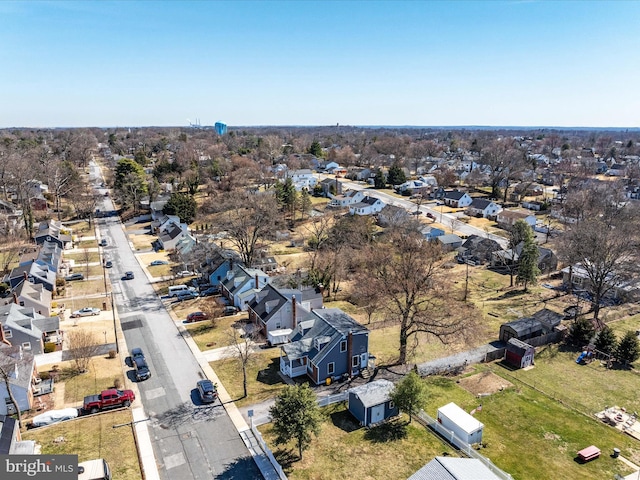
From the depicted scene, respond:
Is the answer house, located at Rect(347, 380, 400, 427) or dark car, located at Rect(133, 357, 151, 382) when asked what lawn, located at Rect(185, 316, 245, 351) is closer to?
dark car, located at Rect(133, 357, 151, 382)

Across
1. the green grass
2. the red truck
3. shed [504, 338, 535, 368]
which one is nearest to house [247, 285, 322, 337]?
the green grass

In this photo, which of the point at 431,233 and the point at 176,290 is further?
the point at 431,233

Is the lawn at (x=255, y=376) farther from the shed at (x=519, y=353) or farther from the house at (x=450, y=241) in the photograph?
the house at (x=450, y=241)

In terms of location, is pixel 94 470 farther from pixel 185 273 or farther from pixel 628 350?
pixel 628 350

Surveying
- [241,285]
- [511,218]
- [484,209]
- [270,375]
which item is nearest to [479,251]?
[511,218]

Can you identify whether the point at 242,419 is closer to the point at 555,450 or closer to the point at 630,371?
the point at 555,450

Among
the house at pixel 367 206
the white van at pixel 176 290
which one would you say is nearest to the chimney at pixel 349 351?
the white van at pixel 176 290
